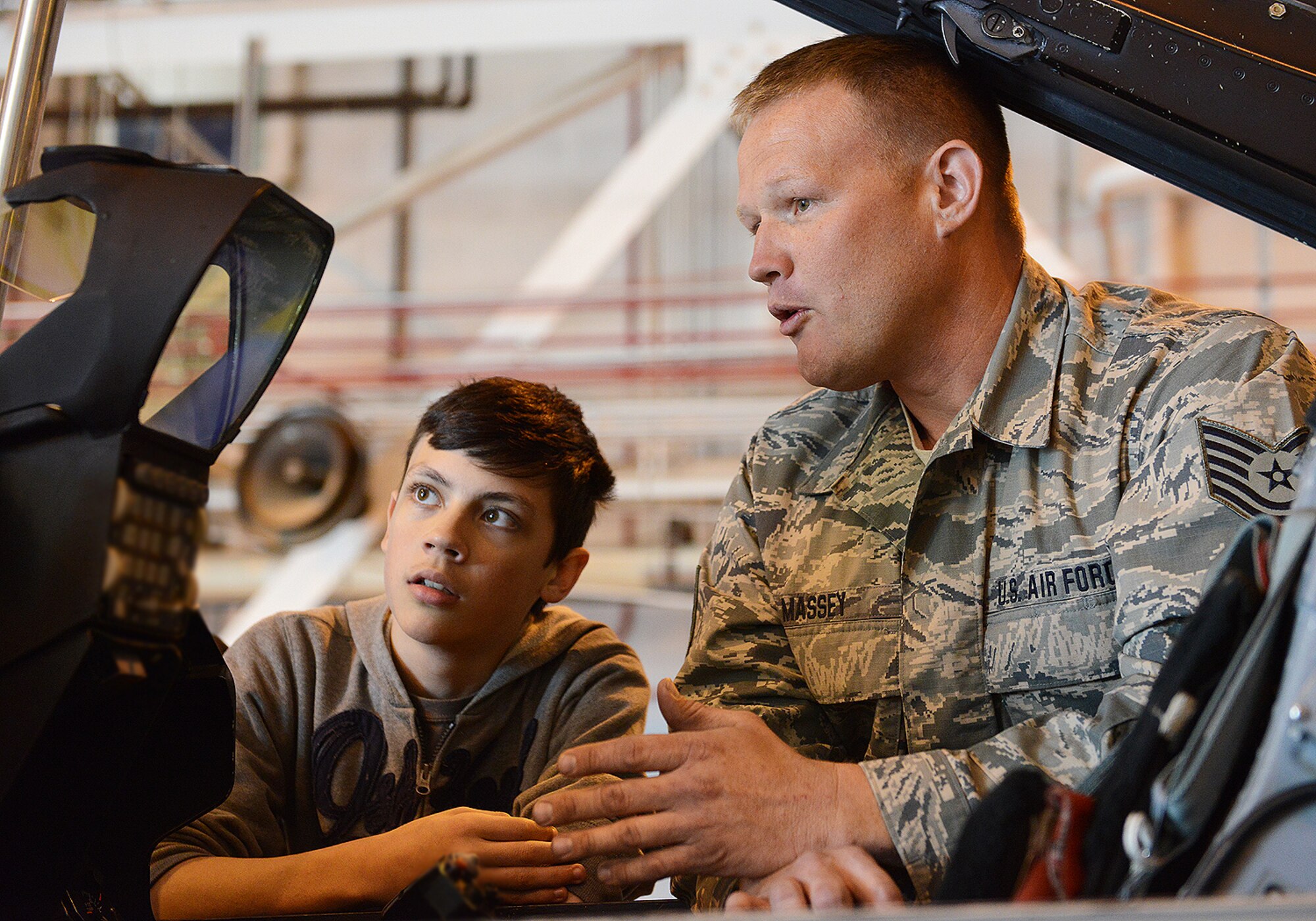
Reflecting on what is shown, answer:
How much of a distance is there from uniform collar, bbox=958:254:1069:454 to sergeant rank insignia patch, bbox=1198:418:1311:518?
181 millimetres

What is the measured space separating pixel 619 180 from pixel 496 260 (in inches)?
77.2

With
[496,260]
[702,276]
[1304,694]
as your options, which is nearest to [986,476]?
[1304,694]

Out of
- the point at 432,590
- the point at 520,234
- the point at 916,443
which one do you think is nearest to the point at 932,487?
the point at 916,443

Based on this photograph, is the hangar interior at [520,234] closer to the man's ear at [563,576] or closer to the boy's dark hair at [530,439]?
the boy's dark hair at [530,439]

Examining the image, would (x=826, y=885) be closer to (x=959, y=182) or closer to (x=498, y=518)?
(x=498, y=518)

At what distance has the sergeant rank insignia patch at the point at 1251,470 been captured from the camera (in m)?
0.81

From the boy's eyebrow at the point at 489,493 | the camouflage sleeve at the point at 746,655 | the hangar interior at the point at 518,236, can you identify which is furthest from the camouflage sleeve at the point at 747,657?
the hangar interior at the point at 518,236

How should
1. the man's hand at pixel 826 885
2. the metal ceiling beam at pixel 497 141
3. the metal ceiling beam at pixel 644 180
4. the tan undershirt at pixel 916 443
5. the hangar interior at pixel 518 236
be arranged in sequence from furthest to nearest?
the metal ceiling beam at pixel 497 141, the hangar interior at pixel 518 236, the metal ceiling beam at pixel 644 180, the tan undershirt at pixel 916 443, the man's hand at pixel 826 885

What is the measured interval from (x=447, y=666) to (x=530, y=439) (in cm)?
26

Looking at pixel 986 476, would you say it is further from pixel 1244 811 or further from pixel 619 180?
pixel 619 180

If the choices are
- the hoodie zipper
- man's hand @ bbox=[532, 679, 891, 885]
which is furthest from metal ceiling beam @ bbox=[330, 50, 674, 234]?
man's hand @ bbox=[532, 679, 891, 885]

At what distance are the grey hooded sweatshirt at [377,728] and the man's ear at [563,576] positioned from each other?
1.8 inches

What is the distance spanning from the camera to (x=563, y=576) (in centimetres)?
128

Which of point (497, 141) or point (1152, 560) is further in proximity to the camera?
point (497, 141)
